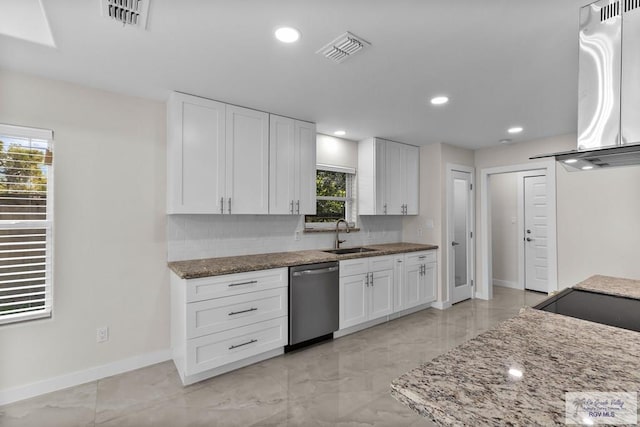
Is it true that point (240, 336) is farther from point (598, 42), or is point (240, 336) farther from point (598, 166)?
point (598, 42)

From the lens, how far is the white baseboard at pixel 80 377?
7.55ft

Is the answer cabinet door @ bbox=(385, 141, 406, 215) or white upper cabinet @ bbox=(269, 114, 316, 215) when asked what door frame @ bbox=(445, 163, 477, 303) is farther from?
white upper cabinet @ bbox=(269, 114, 316, 215)

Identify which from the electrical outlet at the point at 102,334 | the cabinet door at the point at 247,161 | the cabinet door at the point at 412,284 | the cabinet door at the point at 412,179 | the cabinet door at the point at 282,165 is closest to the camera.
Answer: the electrical outlet at the point at 102,334

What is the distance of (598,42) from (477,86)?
116cm

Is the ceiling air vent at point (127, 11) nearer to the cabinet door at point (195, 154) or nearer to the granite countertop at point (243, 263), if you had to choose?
the cabinet door at point (195, 154)

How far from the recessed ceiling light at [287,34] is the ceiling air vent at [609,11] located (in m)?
1.55

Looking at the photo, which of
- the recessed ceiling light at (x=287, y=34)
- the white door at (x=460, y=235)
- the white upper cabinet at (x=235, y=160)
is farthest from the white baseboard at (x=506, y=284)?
the recessed ceiling light at (x=287, y=34)

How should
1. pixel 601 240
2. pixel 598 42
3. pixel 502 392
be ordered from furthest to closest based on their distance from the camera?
pixel 601 240 < pixel 598 42 < pixel 502 392

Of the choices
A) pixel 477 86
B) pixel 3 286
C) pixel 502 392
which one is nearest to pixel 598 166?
pixel 477 86

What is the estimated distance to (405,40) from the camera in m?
1.93

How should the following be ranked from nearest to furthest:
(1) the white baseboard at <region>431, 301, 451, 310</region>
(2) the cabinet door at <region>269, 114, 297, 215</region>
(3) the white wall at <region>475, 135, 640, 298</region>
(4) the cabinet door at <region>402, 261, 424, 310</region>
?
(2) the cabinet door at <region>269, 114, 297, 215</region>, (3) the white wall at <region>475, 135, 640, 298</region>, (4) the cabinet door at <region>402, 261, 424, 310</region>, (1) the white baseboard at <region>431, 301, 451, 310</region>

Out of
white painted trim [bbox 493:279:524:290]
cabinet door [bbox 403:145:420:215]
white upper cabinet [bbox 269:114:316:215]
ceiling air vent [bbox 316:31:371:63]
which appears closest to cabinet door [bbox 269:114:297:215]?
white upper cabinet [bbox 269:114:316:215]

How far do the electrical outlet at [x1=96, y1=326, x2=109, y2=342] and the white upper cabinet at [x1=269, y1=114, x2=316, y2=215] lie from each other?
1.79m

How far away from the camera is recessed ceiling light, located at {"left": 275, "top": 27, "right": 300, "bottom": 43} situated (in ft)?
6.00
